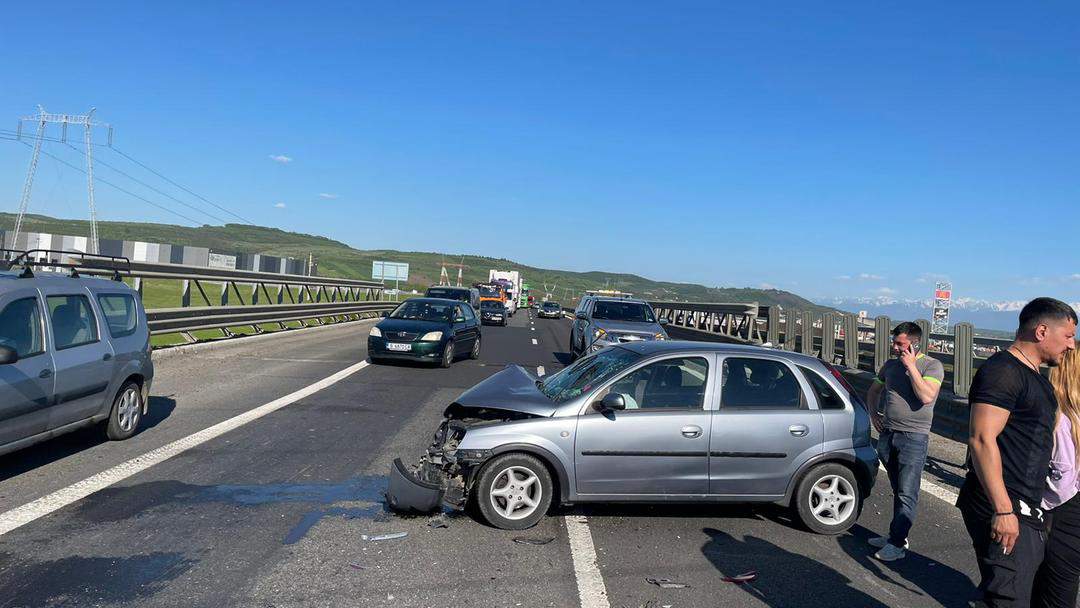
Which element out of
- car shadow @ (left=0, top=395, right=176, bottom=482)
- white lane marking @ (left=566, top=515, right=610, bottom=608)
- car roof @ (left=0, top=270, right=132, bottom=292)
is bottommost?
car shadow @ (left=0, top=395, right=176, bottom=482)

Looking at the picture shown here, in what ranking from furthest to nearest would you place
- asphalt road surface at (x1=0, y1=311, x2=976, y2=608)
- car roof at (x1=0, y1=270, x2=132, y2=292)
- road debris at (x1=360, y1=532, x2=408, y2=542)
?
car roof at (x1=0, y1=270, x2=132, y2=292) → road debris at (x1=360, y1=532, x2=408, y2=542) → asphalt road surface at (x1=0, y1=311, x2=976, y2=608)

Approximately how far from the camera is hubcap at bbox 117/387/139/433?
7.88m

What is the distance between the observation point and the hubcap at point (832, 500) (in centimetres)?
631

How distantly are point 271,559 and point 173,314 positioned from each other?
1202 centimetres

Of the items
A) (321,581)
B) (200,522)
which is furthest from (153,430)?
(321,581)

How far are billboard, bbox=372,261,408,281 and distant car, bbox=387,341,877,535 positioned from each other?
6651 centimetres

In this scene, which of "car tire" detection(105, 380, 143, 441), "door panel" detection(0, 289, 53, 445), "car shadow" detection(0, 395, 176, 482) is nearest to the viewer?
"door panel" detection(0, 289, 53, 445)

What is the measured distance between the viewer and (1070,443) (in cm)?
359

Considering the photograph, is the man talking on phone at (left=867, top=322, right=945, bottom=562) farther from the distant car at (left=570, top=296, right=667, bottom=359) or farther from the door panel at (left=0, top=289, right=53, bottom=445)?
→ the distant car at (left=570, top=296, right=667, bottom=359)

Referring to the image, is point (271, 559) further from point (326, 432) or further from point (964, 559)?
point (964, 559)

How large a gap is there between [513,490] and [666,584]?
1.41m

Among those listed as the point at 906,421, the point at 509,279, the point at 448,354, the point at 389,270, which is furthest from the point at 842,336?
the point at 389,270

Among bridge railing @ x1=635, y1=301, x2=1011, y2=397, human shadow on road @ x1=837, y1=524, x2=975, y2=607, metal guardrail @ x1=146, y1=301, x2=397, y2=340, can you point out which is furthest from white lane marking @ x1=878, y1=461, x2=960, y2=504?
metal guardrail @ x1=146, y1=301, x2=397, y2=340

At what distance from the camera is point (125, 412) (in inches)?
314
